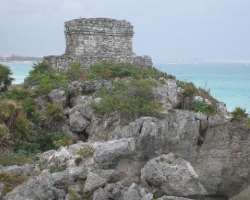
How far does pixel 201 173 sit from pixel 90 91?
704 centimetres

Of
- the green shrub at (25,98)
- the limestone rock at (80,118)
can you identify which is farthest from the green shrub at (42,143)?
the green shrub at (25,98)

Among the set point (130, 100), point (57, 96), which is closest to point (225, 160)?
point (130, 100)

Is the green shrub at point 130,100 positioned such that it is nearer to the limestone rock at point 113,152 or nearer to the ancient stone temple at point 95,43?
the limestone rock at point 113,152

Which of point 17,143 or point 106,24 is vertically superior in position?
point 106,24

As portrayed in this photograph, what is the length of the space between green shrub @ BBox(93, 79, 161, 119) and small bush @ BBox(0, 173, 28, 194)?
399cm

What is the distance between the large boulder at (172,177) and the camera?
9.36 meters

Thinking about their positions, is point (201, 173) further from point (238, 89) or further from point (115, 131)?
point (238, 89)

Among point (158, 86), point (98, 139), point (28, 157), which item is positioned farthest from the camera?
point (158, 86)

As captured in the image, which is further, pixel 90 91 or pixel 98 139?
pixel 90 91

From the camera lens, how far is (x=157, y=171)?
9.56 metres

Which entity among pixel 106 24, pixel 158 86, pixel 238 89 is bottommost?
pixel 238 89

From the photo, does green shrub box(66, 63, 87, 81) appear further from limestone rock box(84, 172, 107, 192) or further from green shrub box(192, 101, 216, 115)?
limestone rock box(84, 172, 107, 192)

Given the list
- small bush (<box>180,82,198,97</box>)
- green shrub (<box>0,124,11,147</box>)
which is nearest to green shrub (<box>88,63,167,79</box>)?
small bush (<box>180,82,198,97</box>)

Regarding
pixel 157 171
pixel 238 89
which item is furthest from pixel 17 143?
pixel 238 89
